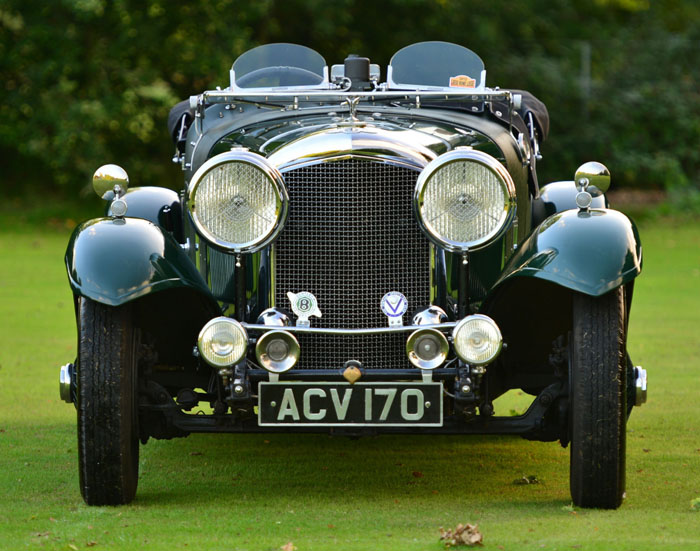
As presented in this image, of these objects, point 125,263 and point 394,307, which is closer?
point 125,263

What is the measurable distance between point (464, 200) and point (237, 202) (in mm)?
877

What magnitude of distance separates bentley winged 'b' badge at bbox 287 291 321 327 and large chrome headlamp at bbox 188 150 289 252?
0.29 metres

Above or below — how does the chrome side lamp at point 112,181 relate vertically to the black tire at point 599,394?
above

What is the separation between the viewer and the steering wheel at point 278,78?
626 centimetres

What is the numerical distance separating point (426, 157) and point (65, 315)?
21.3ft

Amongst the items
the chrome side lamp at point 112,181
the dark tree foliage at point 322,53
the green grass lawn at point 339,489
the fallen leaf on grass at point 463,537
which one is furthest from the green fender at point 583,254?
the dark tree foliage at point 322,53

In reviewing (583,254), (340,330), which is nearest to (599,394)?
(583,254)

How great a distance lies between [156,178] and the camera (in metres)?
20.1

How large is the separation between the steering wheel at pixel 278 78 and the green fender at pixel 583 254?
208 cm

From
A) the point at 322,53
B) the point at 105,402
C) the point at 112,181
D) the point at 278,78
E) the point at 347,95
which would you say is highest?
the point at 322,53

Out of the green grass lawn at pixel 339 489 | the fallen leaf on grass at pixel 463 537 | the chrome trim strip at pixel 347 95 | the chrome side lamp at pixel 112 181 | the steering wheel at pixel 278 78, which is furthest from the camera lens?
the steering wheel at pixel 278 78

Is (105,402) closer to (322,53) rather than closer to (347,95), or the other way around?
(347,95)

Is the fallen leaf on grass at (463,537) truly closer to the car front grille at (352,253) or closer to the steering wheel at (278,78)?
the car front grille at (352,253)

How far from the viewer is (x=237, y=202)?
4512 millimetres
